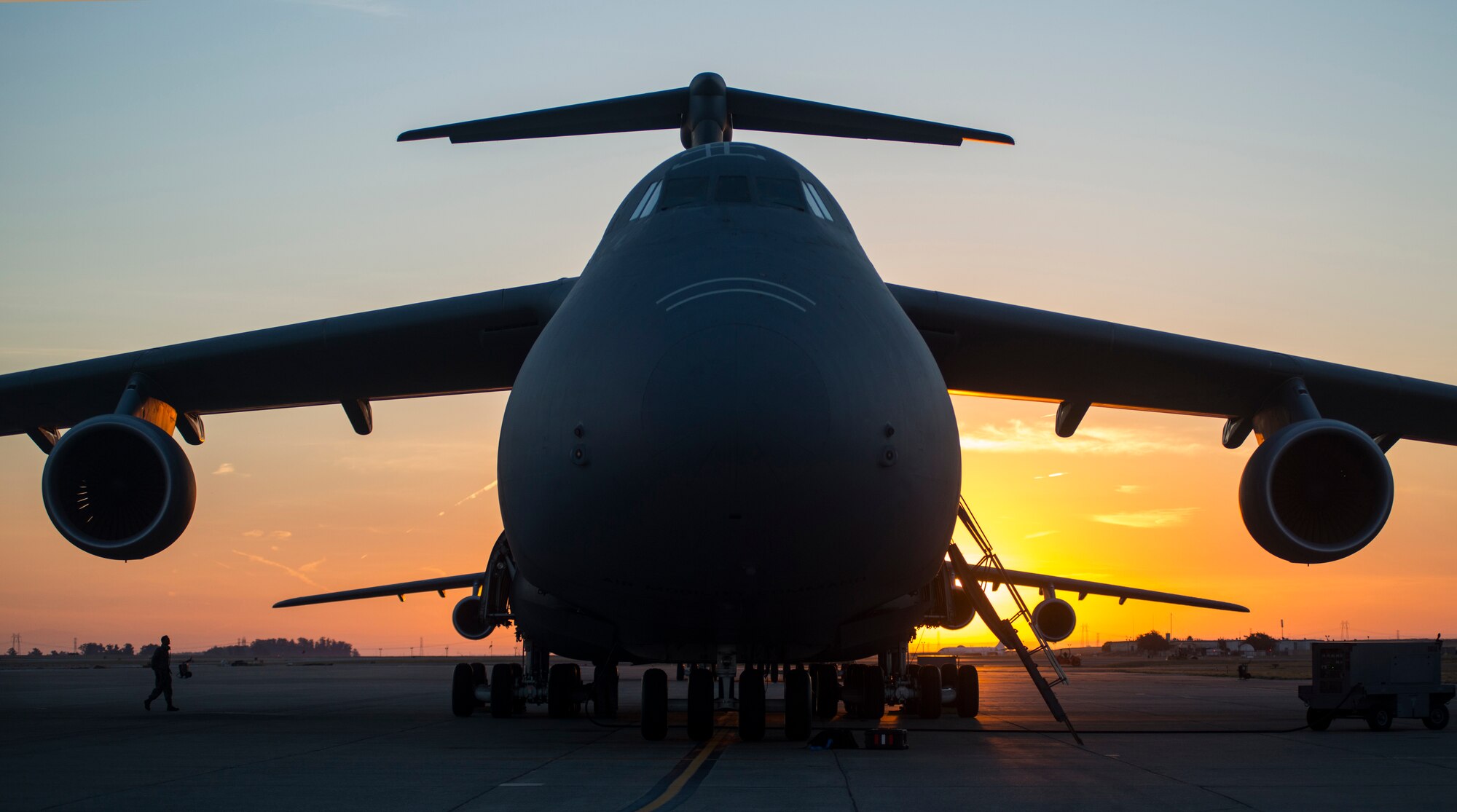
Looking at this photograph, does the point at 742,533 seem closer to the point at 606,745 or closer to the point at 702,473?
the point at 702,473

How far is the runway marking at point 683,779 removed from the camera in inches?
234

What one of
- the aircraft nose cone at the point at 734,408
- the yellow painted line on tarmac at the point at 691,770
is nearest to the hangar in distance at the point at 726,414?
the aircraft nose cone at the point at 734,408

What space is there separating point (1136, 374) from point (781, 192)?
4730mm

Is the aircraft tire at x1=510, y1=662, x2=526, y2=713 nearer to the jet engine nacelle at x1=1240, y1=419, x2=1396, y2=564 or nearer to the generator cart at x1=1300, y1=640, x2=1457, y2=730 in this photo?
the jet engine nacelle at x1=1240, y1=419, x2=1396, y2=564

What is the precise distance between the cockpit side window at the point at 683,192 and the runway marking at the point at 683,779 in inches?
147

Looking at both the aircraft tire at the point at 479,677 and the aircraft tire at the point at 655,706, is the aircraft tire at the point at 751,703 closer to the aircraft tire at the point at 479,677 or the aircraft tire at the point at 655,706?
the aircraft tire at the point at 655,706

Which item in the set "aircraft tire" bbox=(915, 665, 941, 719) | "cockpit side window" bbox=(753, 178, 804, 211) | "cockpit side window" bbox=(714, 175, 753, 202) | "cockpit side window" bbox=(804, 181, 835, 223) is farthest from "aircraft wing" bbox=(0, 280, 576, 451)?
"aircraft tire" bbox=(915, 665, 941, 719)

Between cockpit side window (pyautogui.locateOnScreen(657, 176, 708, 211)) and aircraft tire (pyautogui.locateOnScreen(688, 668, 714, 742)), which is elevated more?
cockpit side window (pyautogui.locateOnScreen(657, 176, 708, 211))

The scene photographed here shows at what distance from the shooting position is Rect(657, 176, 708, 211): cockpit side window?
357 inches

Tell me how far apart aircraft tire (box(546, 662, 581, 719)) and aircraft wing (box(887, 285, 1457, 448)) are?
16.4 ft

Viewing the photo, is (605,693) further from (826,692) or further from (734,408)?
(734,408)

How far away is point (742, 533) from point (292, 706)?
41.0 feet

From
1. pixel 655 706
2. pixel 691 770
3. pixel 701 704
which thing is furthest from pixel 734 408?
pixel 655 706

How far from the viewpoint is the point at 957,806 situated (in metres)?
5.88
